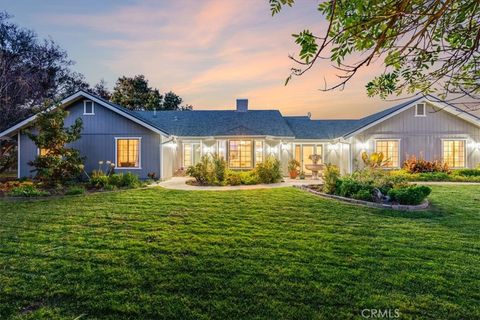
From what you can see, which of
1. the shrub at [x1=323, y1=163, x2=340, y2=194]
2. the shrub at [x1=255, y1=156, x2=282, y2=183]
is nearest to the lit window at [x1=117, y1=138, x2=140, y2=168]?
the shrub at [x1=255, y1=156, x2=282, y2=183]

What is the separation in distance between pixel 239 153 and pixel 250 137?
4.74 ft

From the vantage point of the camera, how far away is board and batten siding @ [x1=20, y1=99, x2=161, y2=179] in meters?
14.0

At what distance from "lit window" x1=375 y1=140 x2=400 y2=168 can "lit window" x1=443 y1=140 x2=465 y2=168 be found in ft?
9.41

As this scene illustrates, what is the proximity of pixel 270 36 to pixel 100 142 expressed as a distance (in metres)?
11.3

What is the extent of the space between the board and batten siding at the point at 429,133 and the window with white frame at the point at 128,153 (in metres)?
13.3

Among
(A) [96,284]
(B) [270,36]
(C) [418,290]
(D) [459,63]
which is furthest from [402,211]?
(A) [96,284]

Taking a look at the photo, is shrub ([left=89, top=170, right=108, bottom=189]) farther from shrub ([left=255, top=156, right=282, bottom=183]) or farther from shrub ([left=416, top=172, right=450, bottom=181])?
shrub ([left=416, top=172, right=450, bottom=181])

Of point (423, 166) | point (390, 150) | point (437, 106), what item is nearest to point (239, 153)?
point (390, 150)

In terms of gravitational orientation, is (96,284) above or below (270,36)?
below

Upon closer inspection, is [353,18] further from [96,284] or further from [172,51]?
[172,51]

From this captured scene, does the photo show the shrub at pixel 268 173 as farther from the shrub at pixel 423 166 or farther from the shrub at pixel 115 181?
the shrub at pixel 423 166

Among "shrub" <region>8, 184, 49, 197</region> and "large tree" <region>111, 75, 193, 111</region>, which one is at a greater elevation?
"large tree" <region>111, 75, 193, 111</region>

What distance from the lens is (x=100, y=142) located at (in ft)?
46.4

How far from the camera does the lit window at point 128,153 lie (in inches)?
560
